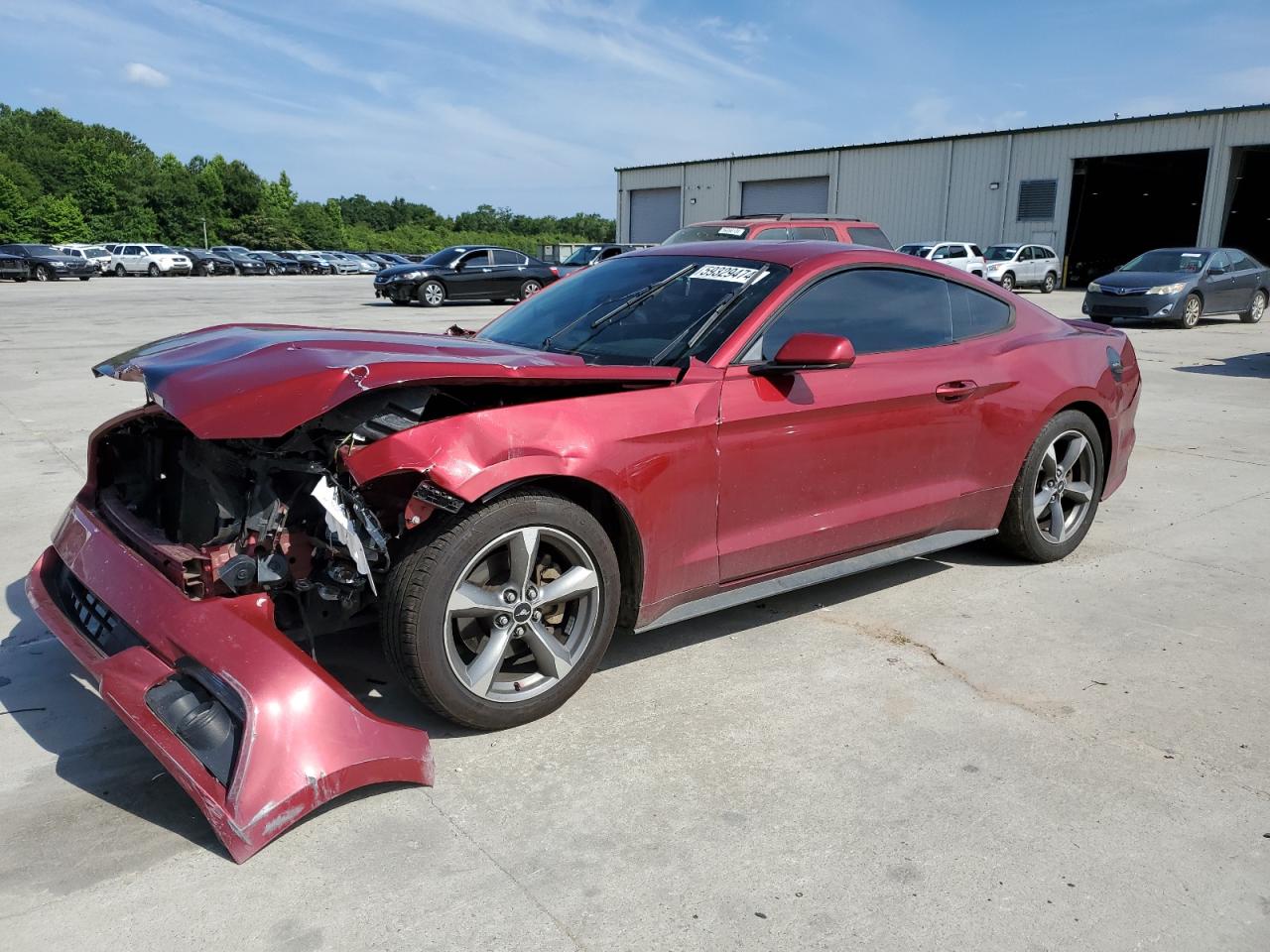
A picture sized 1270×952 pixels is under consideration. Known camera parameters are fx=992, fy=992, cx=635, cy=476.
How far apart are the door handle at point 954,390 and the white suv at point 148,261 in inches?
1920

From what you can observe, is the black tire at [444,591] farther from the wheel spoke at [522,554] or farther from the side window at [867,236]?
the side window at [867,236]

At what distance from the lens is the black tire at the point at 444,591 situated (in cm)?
292

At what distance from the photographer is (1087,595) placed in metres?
4.57

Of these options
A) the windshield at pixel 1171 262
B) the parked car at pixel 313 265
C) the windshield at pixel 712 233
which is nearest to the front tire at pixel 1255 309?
the windshield at pixel 1171 262

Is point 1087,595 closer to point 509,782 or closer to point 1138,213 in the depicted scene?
point 509,782

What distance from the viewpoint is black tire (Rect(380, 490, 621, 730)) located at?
2916 millimetres

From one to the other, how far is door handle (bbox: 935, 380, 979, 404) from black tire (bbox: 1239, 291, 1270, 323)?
20.2 m

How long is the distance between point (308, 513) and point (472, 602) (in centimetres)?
58

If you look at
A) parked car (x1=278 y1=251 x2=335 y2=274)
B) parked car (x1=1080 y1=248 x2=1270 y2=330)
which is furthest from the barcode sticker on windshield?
parked car (x1=278 y1=251 x2=335 y2=274)

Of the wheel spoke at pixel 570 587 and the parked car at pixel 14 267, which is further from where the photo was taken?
the parked car at pixel 14 267

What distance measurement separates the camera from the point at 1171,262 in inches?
789

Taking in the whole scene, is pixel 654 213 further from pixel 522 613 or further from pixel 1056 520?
pixel 522 613

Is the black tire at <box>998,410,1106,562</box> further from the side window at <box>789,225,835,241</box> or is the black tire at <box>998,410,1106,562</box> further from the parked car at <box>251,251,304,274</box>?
the parked car at <box>251,251,304,274</box>

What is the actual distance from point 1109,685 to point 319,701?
2.77m
